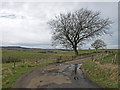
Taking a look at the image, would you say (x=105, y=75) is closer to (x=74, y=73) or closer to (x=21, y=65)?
(x=74, y=73)

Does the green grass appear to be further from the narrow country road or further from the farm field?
the farm field

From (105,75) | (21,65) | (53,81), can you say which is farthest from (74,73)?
(21,65)

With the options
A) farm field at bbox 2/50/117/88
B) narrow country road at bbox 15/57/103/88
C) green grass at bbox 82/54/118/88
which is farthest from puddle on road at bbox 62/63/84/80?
farm field at bbox 2/50/117/88

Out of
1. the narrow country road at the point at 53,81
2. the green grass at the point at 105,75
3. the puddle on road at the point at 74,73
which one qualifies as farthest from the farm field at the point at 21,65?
the green grass at the point at 105,75

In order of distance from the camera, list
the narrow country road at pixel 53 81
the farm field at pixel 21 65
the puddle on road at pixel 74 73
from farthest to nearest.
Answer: the puddle on road at pixel 74 73 < the farm field at pixel 21 65 < the narrow country road at pixel 53 81

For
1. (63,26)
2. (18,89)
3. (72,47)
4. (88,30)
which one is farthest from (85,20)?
(18,89)

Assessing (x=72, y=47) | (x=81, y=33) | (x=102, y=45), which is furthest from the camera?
(x=102, y=45)

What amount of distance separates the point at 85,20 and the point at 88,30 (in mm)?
3002

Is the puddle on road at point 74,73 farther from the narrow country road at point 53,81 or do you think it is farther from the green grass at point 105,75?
the green grass at point 105,75

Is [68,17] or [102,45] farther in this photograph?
[102,45]

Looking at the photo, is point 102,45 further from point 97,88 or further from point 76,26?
point 97,88

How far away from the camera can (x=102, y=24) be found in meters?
24.8

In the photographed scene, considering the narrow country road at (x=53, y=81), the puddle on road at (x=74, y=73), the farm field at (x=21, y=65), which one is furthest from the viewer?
the puddle on road at (x=74, y=73)

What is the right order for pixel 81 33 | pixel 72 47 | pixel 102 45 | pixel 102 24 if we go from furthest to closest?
pixel 102 45
pixel 72 47
pixel 81 33
pixel 102 24
